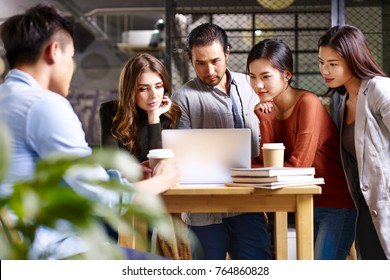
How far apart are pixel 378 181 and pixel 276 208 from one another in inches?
19.7

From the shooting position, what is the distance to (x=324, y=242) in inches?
108

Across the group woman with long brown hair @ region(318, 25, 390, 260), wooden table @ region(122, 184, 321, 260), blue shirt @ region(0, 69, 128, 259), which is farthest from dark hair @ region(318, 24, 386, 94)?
blue shirt @ region(0, 69, 128, 259)

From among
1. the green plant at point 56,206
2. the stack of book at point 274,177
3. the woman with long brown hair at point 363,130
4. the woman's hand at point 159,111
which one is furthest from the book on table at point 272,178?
the green plant at point 56,206

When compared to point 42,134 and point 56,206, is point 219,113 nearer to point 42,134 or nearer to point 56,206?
point 42,134

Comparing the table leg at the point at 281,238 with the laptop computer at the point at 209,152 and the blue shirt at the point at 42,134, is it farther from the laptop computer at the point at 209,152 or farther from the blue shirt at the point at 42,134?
the blue shirt at the point at 42,134

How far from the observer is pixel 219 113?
9.90 ft

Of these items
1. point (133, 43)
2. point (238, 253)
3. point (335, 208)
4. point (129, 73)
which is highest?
point (133, 43)

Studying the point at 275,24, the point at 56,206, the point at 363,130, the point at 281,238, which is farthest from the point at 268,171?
the point at 275,24

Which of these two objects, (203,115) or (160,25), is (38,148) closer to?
(203,115)

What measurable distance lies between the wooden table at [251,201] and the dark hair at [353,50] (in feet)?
2.08

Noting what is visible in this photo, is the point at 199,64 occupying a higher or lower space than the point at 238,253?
higher

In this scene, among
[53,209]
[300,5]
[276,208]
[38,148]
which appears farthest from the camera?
[300,5]
